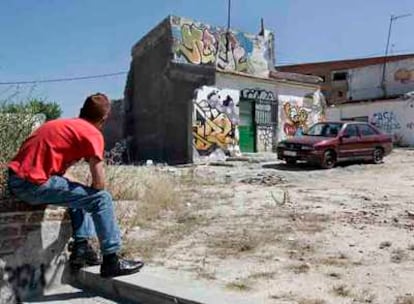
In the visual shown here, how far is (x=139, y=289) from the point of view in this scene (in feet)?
15.8

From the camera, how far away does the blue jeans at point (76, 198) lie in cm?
485

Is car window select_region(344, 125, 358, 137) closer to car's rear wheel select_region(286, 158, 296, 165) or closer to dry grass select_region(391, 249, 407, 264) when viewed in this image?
car's rear wheel select_region(286, 158, 296, 165)

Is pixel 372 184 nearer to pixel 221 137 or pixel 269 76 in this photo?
pixel 221 137

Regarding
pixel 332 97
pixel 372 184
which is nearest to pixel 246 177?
pixel 372 184

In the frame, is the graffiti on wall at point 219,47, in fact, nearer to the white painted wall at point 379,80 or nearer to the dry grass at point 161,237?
the white painted wall at point 379,80

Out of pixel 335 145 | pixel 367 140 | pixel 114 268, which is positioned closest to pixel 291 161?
pixel 335 145

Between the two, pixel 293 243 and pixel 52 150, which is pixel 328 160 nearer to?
pixel 293 243

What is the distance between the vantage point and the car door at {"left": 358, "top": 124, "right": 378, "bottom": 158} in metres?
20.2

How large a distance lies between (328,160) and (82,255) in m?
14.4

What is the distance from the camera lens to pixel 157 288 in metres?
4.70

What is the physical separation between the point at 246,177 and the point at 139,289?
11.6 meters

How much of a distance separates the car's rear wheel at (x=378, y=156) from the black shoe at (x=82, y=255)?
16.8 m

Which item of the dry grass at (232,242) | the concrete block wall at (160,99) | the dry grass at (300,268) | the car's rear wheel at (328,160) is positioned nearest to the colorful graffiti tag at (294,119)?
the concrete block wall at (160,99)

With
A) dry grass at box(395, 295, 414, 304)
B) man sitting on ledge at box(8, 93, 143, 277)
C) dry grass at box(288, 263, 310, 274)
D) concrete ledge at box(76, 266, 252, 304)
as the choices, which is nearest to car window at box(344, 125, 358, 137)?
dry grass at box(288, 263, 310, 274)
